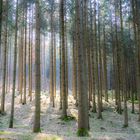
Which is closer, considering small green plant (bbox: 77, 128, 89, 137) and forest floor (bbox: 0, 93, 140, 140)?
small green plant (bbox: 77, 128, 89, 137)

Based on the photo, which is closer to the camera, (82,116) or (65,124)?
(82,116)

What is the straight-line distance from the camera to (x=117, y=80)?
25.4m

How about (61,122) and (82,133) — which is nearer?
(82,133)

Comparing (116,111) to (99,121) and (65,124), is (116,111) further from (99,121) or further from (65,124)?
(65,124)

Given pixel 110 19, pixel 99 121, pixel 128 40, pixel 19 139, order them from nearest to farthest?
pixel 19 139 → pixel 99 121 → pixel 110 19 → pixel 128 40

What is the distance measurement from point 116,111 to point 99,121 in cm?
510

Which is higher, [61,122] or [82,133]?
[82,133]

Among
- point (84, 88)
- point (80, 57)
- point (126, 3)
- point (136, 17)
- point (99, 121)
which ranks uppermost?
point (126, 3)

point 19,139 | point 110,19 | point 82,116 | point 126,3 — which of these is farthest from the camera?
point 110,19

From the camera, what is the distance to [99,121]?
19.4 m

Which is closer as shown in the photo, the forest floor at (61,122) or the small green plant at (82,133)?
the small green plant at (82,133)

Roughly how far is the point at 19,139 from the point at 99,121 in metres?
10.3

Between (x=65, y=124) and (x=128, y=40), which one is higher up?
(x=128, y=40)

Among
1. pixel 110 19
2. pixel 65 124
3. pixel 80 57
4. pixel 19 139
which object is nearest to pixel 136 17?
pixel 110 19
